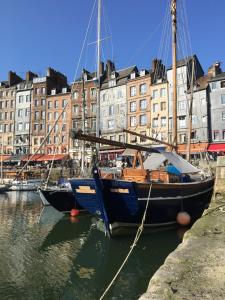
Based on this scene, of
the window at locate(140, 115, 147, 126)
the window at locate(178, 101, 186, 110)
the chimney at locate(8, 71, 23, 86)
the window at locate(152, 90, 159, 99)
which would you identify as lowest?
the window at locate(140, 115, 147, 126)

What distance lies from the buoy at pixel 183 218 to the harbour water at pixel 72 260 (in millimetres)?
522

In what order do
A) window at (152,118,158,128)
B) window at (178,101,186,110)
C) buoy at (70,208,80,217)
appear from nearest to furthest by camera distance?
buoy at (70,208,80,217), window at (178,101,186,110), window at (152,118,158,128)

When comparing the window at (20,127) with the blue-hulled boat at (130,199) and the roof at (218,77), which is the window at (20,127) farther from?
the blue-hulled boat at (130,199)

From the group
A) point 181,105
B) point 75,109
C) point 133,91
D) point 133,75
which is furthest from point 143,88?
point 75,109

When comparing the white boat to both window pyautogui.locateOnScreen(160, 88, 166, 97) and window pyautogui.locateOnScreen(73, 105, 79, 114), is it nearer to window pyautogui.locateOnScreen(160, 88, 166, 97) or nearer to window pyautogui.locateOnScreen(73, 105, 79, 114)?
window pyautogui.locateOnScreen(73, 105, 79, 114)

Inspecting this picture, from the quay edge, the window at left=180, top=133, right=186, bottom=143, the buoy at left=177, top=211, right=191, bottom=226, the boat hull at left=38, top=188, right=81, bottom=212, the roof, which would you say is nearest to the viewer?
the quay edge

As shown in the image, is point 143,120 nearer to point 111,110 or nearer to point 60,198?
point 111,110

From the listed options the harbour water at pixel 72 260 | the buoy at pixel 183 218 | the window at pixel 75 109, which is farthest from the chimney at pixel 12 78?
the buoy at pixel 183 218

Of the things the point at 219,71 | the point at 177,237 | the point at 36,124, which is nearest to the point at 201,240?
the point at 177,237

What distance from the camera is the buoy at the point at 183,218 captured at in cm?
1426

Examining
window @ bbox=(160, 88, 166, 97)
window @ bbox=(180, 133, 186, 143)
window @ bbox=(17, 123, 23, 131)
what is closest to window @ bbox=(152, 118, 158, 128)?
window @ bbox=(160, 88, 166, 97)

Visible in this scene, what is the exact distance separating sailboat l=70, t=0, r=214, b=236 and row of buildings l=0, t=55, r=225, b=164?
718 inches

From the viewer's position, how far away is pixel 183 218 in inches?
562

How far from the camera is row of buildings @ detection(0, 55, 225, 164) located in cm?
4306
